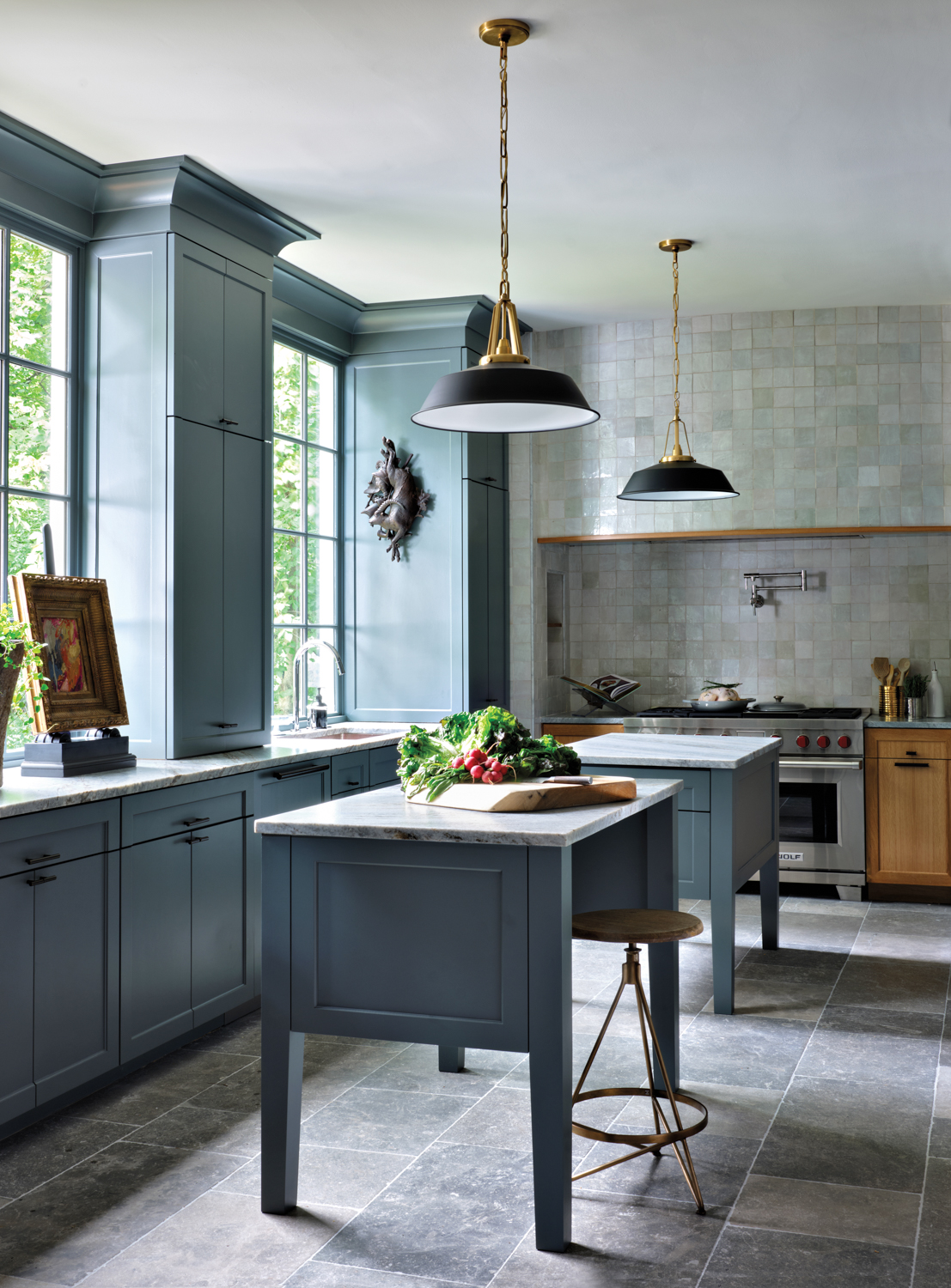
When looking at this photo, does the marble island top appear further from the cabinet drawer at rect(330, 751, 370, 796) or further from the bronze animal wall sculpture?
the bronze animal wall sculpture

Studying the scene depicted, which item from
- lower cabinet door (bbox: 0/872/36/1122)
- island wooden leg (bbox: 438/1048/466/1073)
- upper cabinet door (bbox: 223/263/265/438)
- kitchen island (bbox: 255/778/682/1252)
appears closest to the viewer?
kitchen island (bbox: 255/778/682/1252)

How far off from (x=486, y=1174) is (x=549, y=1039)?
0.62 metres

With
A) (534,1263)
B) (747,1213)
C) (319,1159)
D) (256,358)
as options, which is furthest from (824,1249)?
(256,358)

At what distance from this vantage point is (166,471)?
12.8ft

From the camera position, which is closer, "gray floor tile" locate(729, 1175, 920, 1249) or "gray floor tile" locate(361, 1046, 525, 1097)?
"gray floor tile" locate(729, 1175, 920, 1249)

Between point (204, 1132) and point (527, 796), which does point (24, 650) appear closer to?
point (204, 1132)

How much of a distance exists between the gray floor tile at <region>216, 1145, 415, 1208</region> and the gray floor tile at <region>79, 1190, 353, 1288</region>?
0.05 meters

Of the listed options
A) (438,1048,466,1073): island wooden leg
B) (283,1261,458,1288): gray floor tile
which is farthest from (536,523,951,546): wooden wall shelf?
(283,1261,458,1288): gray floor tile

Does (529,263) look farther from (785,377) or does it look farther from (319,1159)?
(319,1159)

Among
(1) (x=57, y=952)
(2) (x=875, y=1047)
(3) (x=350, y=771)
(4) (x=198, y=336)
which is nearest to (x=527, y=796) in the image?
(1) (x=57, y=952)

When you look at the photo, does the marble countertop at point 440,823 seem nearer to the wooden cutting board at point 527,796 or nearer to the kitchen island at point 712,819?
the wooden cutting board at point 527,796

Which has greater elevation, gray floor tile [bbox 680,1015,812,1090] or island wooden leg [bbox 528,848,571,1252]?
island wooden leg [bbox 528,848,571,1252]

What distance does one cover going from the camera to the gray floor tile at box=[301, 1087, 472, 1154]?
2922 millimetres

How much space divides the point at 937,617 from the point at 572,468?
2.05 m
